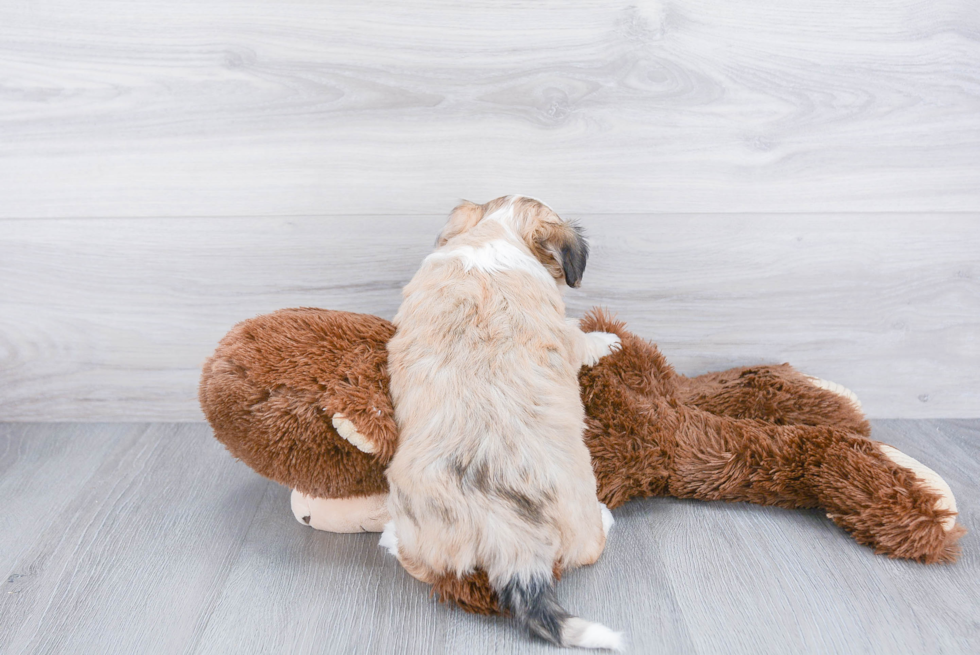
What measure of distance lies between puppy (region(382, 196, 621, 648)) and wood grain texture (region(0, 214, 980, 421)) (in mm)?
467

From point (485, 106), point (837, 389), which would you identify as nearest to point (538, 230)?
point (485, 106)

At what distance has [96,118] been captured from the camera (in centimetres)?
187

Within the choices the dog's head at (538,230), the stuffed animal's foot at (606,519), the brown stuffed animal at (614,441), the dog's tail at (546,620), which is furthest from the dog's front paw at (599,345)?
the dog's tail at (546,620)

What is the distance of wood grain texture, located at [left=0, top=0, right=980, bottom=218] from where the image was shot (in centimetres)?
179

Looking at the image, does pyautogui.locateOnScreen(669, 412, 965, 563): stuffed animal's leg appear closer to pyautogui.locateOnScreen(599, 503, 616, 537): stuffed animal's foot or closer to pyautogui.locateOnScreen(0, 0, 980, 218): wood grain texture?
pyautogui.locateOnScreen(599, 503, 616, 537): stuffed animal's foot

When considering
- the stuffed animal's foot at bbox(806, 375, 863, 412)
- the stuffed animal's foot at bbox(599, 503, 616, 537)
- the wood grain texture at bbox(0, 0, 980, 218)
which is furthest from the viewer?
the stuffed animal's foot at bbox(806, 375, 863, 412)

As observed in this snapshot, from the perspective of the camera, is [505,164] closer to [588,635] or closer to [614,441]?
[614,441]

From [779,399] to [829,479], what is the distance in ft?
1.06

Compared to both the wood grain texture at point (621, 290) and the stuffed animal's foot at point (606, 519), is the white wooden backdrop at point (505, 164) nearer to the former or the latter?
the wood grain texture at point (621, 290)

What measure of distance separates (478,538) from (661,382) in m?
0.80

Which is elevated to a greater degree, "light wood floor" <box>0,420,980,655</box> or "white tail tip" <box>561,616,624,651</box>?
"white tail tip" <box>561,616,624,651</box>

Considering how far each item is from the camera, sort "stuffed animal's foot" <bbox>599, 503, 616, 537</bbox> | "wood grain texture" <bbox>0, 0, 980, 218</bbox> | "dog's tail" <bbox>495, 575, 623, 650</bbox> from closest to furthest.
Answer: "dog's tail" <bbox>495, 575, 623, 650</bbox> < "stuffed animal's foot" <bbox>599, 503, 616, 537</bbox> < "wood grain texture" <bbox>0, 0, 980, 218</bbox>

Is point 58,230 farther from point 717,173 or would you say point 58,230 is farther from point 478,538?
point 717,173

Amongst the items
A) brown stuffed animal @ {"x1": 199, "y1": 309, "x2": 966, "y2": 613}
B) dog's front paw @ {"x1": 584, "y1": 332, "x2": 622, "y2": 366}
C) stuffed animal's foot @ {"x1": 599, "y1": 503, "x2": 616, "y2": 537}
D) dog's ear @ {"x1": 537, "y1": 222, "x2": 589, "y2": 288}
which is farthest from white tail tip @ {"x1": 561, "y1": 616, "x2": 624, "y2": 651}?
dog's ear @ {"x1": 537, "y1": 222, "x2": 589, "y2": 288}
